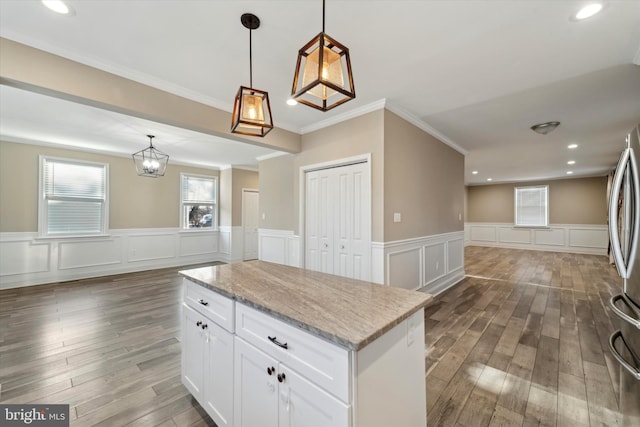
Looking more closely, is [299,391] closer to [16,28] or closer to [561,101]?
[16,28]

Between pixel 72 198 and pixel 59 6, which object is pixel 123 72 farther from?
pixel 72 198

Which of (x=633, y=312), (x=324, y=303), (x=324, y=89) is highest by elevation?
(x=324, y=89)

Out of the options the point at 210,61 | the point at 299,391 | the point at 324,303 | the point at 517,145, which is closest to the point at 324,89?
the point at 324,303

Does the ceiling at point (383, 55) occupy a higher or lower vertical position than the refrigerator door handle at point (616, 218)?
higher

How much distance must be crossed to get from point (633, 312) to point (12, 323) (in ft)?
18.7

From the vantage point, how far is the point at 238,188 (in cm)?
705

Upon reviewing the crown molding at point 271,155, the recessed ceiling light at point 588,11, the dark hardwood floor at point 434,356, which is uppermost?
the recessed ceiling light at point 588,11

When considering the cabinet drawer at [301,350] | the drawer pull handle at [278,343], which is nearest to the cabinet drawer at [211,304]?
→ the cabinet drawer at [301,350]

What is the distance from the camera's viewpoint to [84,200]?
17.0ft

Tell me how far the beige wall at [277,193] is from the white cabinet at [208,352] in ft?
9.81

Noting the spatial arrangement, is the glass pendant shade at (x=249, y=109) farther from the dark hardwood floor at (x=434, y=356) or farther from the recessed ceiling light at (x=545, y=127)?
the recessed ceiling light at (x=545, y=127)

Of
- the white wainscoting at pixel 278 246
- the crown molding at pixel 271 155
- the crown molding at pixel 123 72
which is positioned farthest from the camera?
the crown molding at pixel 271 155

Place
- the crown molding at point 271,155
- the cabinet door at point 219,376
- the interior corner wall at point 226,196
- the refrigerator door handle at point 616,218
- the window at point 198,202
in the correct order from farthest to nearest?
the interior corner wall at point 226,196 → the window at point 198,202 → the crown molding at point 271,155 → the refrigerator door handle at point 616,218 → the cabinet door at point 219,376

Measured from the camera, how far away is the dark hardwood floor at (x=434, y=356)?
171 centimetres
